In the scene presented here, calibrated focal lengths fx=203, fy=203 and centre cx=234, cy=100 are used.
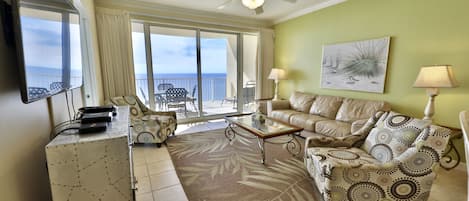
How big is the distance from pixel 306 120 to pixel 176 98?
2.87 metres

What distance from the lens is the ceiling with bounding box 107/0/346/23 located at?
146 inches

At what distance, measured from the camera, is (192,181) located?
7.28ft

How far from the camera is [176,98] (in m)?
4.68

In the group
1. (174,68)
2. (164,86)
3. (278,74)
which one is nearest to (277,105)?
(278,74)

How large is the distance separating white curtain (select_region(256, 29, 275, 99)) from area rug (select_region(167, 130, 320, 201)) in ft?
7.02

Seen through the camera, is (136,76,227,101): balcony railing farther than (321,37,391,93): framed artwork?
Yes

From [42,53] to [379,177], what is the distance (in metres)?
2.39

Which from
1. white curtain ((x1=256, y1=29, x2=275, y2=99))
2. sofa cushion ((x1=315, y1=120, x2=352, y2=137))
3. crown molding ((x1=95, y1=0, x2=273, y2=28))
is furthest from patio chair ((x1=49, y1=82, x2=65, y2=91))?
→ white curtain ((x1=256, y1=29, x2=275, y2=99))

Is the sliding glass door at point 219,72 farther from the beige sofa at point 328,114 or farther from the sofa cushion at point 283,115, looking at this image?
the sofa cushion at point 283,115

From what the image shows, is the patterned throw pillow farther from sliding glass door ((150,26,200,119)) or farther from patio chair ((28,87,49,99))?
sliding glass door ((150,26,200,119))

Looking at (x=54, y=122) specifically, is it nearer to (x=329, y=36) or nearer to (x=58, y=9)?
(x=58, y=9)

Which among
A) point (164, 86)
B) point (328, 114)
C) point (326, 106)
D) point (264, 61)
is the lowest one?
point (328, 114)

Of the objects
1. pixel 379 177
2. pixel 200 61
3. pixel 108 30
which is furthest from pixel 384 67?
pixel 108 30

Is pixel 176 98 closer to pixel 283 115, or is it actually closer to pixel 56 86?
pixel 283 115
